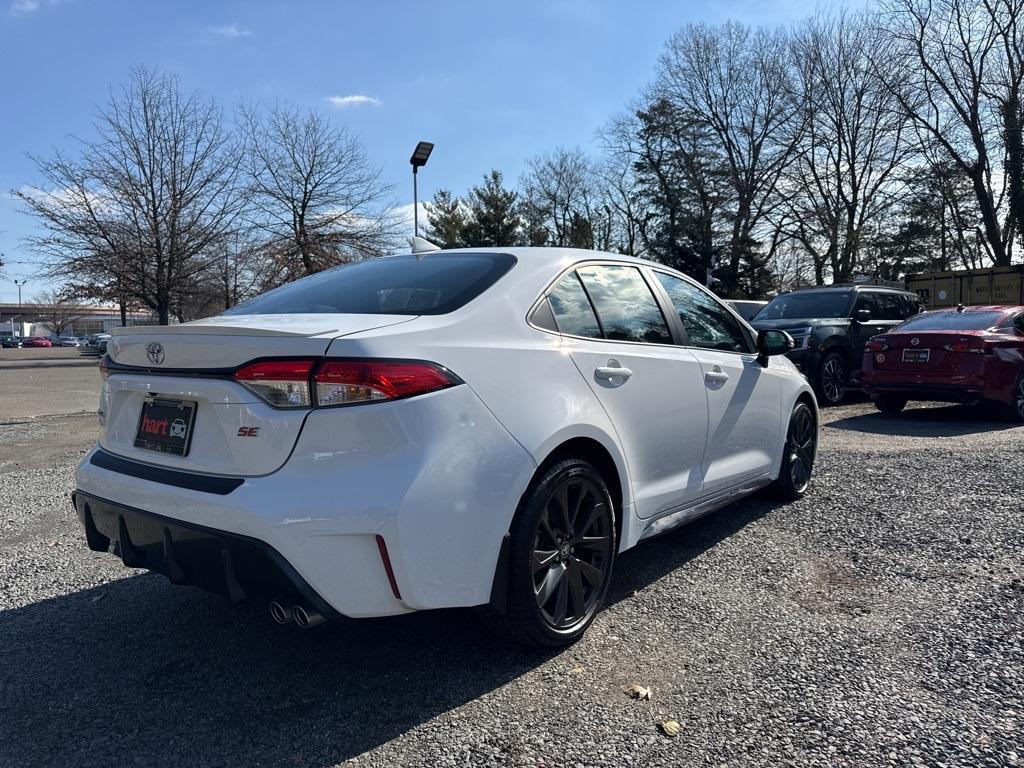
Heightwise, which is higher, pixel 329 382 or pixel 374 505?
pixel 329 382

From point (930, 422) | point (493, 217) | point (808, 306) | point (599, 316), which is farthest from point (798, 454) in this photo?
point (493, 217)

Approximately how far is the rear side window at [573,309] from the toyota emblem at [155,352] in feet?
4.92

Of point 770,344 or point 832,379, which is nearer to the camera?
point 770,344

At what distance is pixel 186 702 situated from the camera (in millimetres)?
2615

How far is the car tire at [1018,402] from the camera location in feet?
28.8

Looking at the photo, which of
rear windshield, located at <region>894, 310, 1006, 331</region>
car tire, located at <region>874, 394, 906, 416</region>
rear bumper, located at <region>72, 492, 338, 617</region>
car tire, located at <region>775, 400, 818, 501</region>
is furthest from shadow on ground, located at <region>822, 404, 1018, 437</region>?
rear bumper, located at <region>72, 492, 338, 617</region>

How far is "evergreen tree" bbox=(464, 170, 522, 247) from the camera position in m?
45.3

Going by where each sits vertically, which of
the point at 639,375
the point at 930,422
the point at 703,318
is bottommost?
the point at 930,422

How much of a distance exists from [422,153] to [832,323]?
27.6ft

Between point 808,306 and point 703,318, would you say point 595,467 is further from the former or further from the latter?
point 808,306

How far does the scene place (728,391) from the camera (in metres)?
4.13

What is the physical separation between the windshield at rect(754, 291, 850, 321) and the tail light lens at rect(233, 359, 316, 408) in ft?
34.8

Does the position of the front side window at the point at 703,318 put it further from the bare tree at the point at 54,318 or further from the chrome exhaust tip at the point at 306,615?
the bare tree at the point at 54,318

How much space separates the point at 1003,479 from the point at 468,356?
4.96m
